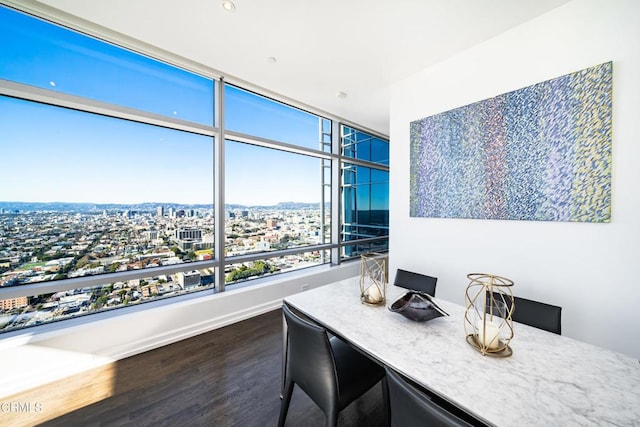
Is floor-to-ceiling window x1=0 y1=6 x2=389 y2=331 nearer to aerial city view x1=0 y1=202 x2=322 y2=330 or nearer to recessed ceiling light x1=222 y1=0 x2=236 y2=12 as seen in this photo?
aerial city view x1=0 y1=202 x2=322 y2=330

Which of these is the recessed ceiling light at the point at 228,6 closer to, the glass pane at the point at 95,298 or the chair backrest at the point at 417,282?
the glass pane at the point at 95,298

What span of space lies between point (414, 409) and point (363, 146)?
4526 millimetres

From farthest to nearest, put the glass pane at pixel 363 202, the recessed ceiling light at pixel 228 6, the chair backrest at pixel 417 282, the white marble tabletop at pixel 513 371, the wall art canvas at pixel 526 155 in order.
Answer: the glass pane at pixel 363 202
the chair backrest at pixel 417 282
the recessed ceiling light at pixel 228 6
the wall art canvas at pixel 526 155
the white marble tabletop at pixel 513 371

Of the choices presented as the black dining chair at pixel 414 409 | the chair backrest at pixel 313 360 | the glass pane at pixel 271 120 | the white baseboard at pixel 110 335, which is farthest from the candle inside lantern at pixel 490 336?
the glass pane at pixel 271 120

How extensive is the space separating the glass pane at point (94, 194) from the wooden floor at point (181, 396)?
0.96m

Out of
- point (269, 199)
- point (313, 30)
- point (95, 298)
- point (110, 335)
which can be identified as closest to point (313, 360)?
point (110, 335)

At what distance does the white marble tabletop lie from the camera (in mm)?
788

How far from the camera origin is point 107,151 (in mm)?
2309

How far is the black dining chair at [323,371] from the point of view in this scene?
45.5 inches

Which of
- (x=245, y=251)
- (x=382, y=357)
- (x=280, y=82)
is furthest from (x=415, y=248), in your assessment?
(x=280, y=82)

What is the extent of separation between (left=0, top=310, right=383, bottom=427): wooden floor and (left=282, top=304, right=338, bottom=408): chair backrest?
556mm

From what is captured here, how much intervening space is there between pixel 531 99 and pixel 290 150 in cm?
283

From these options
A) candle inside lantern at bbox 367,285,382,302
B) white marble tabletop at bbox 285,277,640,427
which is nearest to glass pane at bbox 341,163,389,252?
candle inside lantern at bbox 367,285,382,302

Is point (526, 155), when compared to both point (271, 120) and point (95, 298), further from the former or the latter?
point (95, 298)
